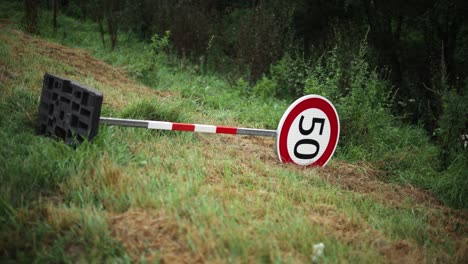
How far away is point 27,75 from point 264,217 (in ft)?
12.8

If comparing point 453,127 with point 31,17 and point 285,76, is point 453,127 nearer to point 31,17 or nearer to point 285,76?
point 285,76

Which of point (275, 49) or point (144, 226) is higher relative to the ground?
point (275, 49)

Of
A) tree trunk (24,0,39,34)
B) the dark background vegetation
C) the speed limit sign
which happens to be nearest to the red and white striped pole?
the speed limit sign

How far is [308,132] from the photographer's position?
3.97 metres

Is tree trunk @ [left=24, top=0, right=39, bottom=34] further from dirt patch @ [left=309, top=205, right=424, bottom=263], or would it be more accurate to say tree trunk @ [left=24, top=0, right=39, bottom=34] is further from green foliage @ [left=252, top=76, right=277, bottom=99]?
dirt patch @ [left=309, top=205, right=424, bottom=263]

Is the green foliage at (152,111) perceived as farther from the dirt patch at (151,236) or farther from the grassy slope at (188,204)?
the dirt patch at (151,236)

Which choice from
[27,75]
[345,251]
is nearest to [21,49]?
[27,75]

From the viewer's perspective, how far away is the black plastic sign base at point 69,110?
10.3 feet

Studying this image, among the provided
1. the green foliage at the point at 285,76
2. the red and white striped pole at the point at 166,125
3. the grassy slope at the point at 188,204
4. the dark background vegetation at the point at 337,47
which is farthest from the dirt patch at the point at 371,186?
the green foliage at the point at 285,76

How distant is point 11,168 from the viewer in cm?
276

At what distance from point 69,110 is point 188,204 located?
1.49m

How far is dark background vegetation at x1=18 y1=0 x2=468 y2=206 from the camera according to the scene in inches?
232

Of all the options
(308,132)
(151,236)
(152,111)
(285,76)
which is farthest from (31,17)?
(151,236)

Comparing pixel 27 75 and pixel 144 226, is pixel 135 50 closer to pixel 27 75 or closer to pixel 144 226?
pixel 27 75
